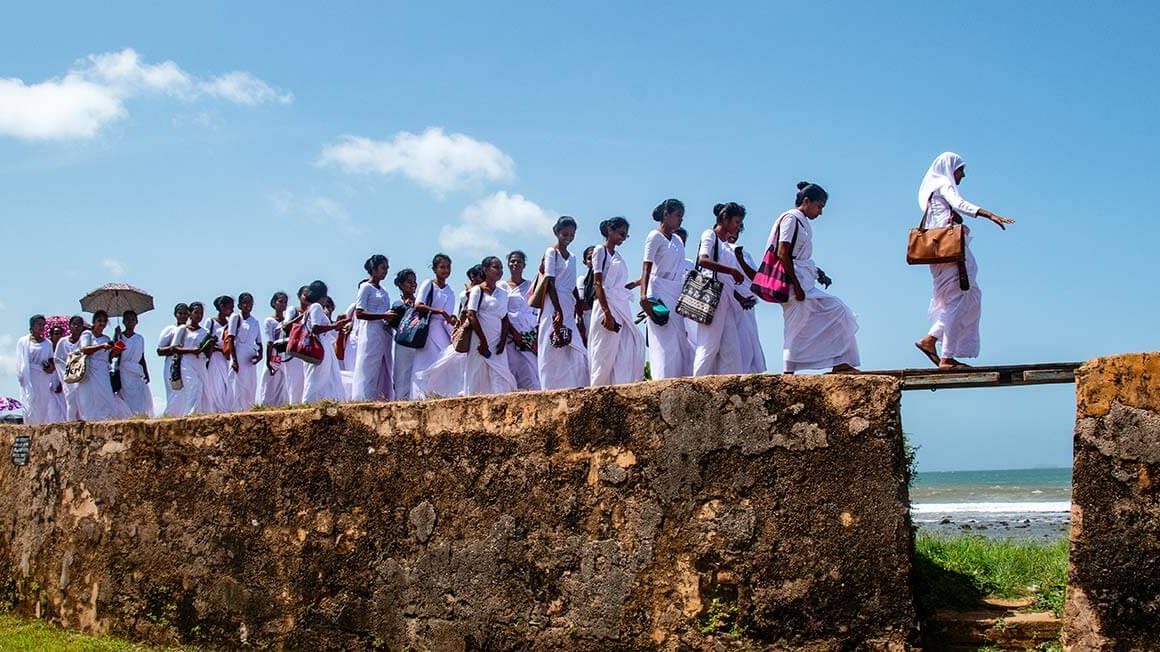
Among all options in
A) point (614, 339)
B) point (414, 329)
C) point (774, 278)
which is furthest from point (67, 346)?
point (774, 278)

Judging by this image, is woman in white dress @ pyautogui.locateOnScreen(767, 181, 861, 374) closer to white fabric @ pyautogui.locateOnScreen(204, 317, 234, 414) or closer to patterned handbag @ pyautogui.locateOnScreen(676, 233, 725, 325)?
patterned handbag @ pyautogui.locateOnScreen(676, 233, 725, 325)

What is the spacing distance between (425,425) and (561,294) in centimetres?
341

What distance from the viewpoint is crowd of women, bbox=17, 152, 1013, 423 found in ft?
26.0

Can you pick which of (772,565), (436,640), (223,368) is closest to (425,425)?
(436,640)

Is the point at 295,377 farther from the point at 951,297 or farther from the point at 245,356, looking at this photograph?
the point at 951,297

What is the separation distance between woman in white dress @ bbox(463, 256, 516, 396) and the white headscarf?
399cm

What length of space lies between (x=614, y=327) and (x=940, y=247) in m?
2.67

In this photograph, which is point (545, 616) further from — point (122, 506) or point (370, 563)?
point (122, 506)

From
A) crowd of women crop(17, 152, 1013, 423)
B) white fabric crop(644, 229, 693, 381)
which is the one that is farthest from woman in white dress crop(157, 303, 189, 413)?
white fabric crop(644, 229, 693, 381)

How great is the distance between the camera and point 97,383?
13.8 meters

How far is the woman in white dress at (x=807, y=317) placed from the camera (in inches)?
303

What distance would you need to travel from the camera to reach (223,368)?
14023mm

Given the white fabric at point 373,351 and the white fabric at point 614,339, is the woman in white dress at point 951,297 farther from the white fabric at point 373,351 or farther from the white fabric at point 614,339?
the white fabric at point 373,351

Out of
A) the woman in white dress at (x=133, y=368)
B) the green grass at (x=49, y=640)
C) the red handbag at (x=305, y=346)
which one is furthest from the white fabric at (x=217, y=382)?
the green grass at (x=49, y=640)
